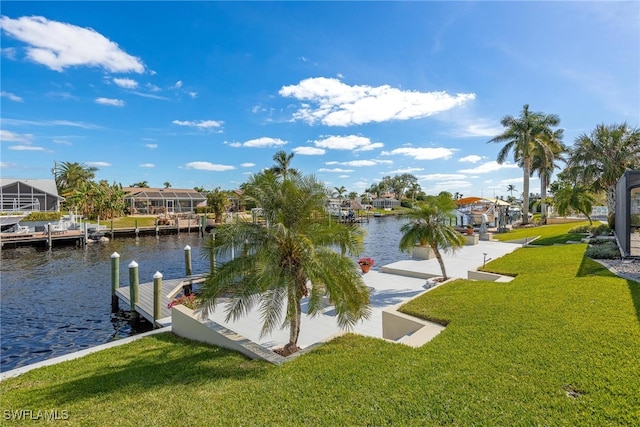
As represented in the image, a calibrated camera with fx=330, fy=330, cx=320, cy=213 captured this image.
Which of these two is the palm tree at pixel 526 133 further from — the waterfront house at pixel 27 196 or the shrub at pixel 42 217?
the waterfront house at pixel 27 196

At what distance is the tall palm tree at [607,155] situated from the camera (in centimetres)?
2074

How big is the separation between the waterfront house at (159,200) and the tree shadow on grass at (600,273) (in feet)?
177

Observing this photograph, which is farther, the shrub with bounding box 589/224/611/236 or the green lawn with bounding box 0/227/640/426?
the shrub with bounding box 589/224/611/236

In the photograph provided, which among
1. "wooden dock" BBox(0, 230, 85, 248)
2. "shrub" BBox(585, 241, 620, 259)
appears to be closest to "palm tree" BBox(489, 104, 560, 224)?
"shrub" BBox(585, 241, 620, 259)

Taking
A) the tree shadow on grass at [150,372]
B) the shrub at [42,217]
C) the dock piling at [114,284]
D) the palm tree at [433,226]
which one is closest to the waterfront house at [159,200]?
the shrub at [42,217]

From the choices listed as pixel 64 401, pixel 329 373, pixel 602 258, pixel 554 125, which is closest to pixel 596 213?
pixel 554 125

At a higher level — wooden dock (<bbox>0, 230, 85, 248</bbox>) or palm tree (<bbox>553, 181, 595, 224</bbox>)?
palm tree (<bbox>553, 181, 595, 224</bbox>)

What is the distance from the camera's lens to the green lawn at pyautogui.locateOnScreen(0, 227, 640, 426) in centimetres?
386

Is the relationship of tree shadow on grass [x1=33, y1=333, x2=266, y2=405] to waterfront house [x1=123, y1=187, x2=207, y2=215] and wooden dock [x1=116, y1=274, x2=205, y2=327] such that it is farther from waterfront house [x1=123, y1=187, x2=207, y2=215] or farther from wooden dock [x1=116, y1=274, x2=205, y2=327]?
waterfront house [x1=123, y1=187, x2=207, y2=215]

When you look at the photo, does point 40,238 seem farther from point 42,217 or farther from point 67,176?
point 67,176

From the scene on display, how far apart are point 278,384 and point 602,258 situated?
1357 cm

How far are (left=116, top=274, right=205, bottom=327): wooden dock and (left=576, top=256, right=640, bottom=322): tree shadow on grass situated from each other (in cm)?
1123

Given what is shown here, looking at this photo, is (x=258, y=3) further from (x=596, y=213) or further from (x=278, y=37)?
(x=596, y=213)

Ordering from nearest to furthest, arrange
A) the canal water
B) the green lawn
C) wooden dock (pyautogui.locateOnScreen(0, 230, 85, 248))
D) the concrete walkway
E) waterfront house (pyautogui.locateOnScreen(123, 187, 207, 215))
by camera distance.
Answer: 1. the green lawn
2. the concrete walkway
3. the canal water
4. wooden dock (pyautogui.locateOnScreen(0, 230, 85, 248))
5. waterfront house (pyautogui.locateOnScreen(123, 187, 207, 215))
